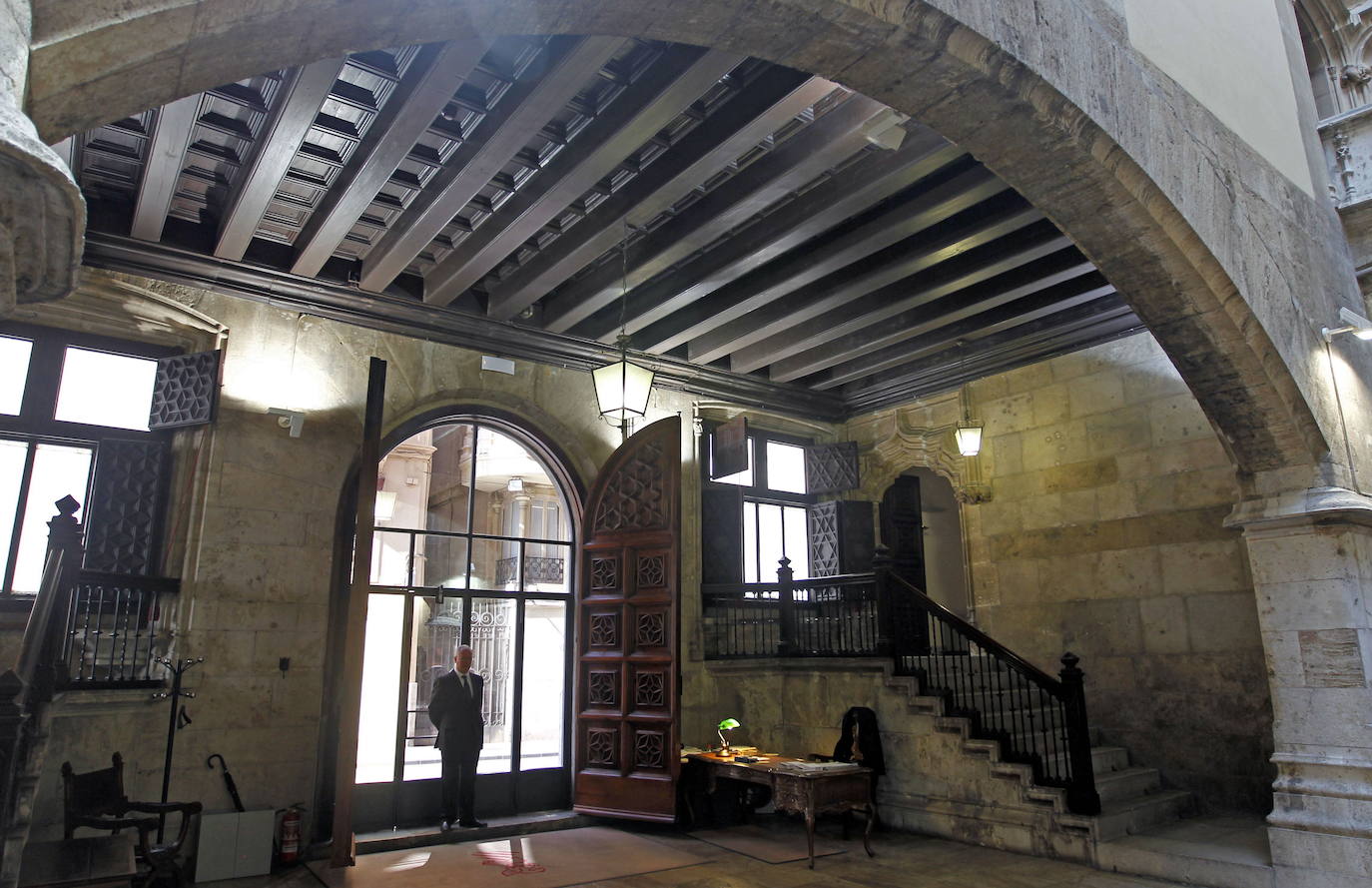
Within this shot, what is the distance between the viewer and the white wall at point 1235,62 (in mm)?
5043

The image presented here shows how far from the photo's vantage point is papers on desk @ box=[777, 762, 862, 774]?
628 centimetres

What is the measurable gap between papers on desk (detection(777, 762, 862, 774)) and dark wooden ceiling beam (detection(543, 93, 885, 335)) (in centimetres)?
415

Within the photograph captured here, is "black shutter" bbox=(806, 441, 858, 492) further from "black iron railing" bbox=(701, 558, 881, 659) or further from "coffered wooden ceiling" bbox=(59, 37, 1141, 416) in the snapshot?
"black iron railing" bbox=(701, 558, 881, 659)

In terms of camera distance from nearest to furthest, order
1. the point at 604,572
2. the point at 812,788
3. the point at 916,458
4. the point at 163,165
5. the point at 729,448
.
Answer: the point at 163,165 < the point at 812,788 < the point at 604,572 < the point at 729,448 < the point at 916,458

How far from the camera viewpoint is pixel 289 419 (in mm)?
7000

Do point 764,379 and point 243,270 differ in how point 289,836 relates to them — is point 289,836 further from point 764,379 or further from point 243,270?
point 764,379

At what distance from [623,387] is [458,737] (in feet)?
10.6

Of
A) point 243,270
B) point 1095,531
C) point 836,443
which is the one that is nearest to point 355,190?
point 243,270

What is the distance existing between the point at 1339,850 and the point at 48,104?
6.76 meters

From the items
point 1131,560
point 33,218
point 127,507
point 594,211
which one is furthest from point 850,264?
point 33,218

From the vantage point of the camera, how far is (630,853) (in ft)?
21.5

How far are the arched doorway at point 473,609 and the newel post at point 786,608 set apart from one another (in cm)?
212

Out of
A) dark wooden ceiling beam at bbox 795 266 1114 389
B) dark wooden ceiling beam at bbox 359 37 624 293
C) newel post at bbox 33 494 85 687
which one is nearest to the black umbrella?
newel post at bbox 33 494 85 687

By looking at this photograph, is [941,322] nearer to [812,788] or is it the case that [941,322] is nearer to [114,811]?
[812,788]
